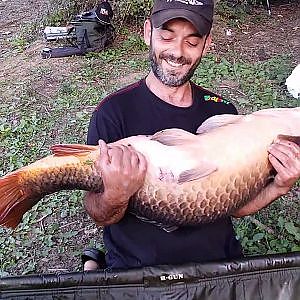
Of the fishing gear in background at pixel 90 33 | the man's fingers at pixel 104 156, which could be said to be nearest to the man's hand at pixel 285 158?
the man's fingers at pixel 104 156

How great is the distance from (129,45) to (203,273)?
4508 mm

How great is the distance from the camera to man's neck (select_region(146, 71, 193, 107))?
1772mm

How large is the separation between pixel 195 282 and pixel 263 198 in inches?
15.0

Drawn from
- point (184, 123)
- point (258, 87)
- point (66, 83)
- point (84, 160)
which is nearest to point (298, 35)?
point (258, 87)

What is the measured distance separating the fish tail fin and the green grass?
1.23 metres

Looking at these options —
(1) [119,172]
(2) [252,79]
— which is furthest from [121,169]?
(2) [252,79]

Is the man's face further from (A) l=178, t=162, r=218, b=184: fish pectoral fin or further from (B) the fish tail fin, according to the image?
(B) the fish tail fin

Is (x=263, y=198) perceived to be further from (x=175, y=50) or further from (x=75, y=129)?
(x=75, y=129)

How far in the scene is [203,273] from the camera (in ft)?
5.27

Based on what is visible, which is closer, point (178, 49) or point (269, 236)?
point (178, 49)

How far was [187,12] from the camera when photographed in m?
1.65

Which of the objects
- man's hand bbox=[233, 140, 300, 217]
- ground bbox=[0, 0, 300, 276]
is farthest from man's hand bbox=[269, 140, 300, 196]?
ground bbox=[0, 0, 300, 276]

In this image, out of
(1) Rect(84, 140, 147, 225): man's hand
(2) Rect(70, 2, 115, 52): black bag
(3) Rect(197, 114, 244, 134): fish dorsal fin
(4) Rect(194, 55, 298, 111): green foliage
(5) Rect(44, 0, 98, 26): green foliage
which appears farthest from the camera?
(5) Rect(44, 0, 98, 26): green foliage

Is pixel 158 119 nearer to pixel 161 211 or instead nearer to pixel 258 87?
pixel 161 211
